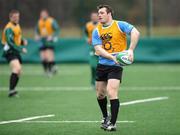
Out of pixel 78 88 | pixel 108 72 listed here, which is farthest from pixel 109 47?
pixel 78 88

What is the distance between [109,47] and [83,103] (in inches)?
150

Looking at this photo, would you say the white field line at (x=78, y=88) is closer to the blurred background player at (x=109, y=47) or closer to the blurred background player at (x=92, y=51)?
the blurred background player at (x=92, y=51)

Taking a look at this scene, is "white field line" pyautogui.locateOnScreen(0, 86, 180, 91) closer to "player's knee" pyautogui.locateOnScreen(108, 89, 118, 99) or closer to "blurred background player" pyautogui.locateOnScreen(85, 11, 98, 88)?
"blurred background player" pyautogui.locateOnScreen(85, 11, 98, 88)

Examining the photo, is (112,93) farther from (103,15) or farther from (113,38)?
(103,15)

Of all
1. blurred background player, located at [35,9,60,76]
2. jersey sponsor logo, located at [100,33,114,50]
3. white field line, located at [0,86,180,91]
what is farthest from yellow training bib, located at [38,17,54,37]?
jersey sponsor logo, located at [100,33,114,50]

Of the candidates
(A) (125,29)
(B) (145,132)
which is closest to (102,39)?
(A) (125,29)

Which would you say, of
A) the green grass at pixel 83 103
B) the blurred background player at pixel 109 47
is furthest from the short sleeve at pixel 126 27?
the green grass at pixel 83 103

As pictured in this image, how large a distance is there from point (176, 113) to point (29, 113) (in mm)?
2975

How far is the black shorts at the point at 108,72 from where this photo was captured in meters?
11.2

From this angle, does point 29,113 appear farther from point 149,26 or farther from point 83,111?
point 149,26

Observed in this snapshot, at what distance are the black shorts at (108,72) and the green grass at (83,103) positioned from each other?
883 mm

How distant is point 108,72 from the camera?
11328 mm

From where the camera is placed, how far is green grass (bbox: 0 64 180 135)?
36.9ft

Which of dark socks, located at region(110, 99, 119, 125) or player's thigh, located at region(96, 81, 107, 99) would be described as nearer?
dark socks, located at region(110, 99, 119, 125)
